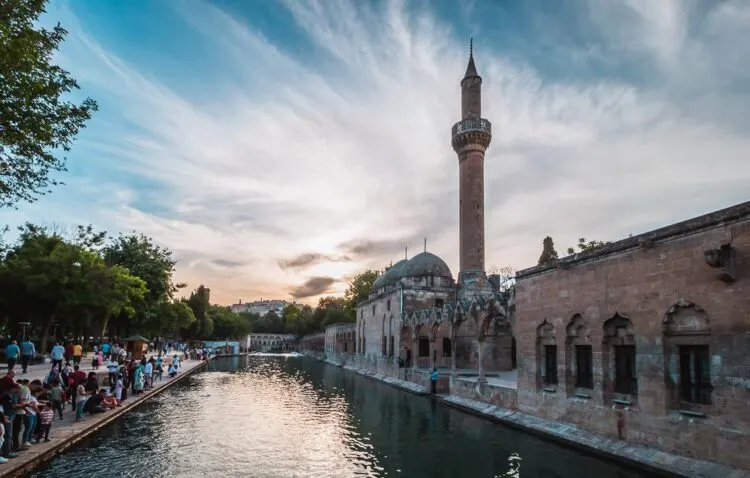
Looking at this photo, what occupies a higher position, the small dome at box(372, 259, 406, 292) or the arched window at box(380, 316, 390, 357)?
the small dome at box(372, 259, 406, 292)

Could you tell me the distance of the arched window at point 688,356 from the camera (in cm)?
1023

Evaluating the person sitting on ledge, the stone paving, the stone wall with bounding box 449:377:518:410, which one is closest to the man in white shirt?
the person sitting on ledge

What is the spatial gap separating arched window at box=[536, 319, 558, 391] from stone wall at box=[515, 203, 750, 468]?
5 cm

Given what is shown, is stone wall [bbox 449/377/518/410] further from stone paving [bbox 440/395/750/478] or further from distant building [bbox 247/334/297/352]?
distant building [bbox 247/334/297/352]

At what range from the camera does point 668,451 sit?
10.5 m

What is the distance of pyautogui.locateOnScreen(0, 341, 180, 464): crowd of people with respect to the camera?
9.36 meters

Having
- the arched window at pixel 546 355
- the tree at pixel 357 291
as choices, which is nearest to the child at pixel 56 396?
the arched window at pixel 546 355

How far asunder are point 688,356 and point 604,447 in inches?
119

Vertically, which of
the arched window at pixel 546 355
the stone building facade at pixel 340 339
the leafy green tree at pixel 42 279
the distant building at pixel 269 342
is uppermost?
the leafy green tree at pixel 42 279

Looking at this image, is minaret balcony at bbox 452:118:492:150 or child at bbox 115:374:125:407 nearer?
child at bbox 115:374:125:407

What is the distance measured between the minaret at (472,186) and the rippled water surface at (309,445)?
15280 millimetres

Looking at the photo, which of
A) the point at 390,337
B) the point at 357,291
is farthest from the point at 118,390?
the point at 357,291

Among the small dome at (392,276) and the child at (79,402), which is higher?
the small dome at (392,276)

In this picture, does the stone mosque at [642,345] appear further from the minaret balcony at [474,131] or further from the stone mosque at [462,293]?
the minaret balcony at [474,131]
